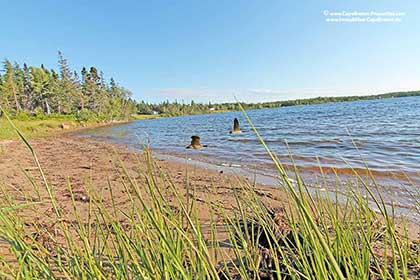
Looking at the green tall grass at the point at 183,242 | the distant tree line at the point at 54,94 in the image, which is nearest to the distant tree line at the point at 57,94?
the distant tree line at the point at 54,94

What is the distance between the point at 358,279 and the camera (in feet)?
3.14

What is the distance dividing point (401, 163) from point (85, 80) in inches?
3554

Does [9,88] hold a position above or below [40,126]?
above

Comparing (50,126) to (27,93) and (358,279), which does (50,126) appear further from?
(358,279)

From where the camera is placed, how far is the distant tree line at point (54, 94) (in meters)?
58.0

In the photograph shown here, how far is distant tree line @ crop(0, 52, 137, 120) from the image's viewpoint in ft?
190

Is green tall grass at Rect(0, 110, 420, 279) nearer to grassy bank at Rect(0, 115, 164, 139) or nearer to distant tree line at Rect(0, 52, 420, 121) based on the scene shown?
grassy bank at Rect(0, 115, 164, 139)

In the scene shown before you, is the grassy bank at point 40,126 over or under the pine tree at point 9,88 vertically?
under

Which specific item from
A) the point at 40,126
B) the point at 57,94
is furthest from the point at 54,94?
the point at 40,126

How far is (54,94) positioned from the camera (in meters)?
65.4

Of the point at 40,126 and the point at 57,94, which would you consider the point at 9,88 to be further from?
the point at 40,126

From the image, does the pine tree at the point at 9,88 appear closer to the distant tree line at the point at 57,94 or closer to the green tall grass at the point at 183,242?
the distant tree line at the point at 57,94

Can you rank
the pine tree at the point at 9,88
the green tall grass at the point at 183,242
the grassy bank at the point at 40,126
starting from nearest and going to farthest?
the green tall grass at the point at 183,242 → the grassy bank at the point at 40,126 → the pine tree at the point at 9,88

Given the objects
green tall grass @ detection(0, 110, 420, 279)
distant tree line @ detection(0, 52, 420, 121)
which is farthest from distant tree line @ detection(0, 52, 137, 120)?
green tall grass @ detection(0, 110, 420, 279)
